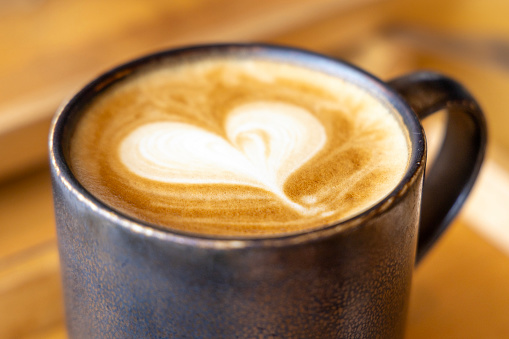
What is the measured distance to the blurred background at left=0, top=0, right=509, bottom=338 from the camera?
735mm

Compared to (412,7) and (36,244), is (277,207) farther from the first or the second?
(412,7)

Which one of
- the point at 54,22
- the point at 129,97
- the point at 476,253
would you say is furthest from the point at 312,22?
the point at 129,97

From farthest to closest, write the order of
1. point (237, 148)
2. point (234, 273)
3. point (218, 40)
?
point (218, 40) → point (237, 148) → point (234, 273)

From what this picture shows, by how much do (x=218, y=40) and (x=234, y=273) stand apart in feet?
2.69

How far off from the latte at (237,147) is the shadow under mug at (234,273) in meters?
0.04

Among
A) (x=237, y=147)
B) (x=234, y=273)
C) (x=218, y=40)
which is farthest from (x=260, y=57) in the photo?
(x=218, y=40)

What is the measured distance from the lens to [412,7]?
1.85 m

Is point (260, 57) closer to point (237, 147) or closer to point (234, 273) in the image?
point (237, 147)

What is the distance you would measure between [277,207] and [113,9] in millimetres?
892

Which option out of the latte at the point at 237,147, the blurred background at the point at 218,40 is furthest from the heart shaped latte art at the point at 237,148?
the blurred background at the point at 218,40

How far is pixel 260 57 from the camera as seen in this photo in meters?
0.64

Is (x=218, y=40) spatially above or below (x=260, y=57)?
below

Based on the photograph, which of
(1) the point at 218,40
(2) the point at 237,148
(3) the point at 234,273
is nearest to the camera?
(3) the point at 234,273

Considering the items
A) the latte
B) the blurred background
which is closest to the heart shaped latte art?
the latte
